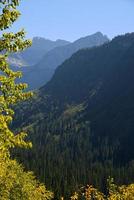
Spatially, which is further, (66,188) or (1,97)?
(66,188)

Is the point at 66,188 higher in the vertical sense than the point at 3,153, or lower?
lower

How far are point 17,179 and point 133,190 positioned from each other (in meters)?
51.1

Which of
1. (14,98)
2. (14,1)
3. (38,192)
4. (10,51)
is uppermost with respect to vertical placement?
(14,1)

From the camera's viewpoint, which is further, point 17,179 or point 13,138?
point 17,179

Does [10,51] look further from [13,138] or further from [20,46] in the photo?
[13,138]

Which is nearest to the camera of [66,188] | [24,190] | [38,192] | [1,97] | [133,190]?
[1,97]

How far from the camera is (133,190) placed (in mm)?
33844

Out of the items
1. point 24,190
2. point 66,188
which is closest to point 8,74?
point 24,190

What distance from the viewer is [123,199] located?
3400cm

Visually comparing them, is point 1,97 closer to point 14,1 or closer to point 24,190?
point 14,1

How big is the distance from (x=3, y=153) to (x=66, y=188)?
165543 millimetres

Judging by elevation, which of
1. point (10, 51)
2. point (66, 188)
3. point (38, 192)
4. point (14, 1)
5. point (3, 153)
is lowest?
point (66, 188)

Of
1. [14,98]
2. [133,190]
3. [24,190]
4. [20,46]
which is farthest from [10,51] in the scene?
[24,190]

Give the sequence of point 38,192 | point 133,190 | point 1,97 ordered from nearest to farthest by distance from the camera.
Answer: point 1,97, point 133,190, point 38,192
